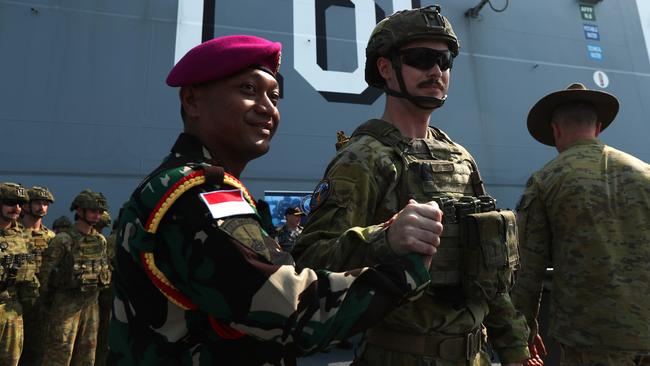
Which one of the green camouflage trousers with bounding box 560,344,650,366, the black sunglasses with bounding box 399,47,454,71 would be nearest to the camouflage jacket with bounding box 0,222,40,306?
the black sunglasses with bounding box 399,47,454,71

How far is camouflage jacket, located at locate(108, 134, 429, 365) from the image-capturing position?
77cm

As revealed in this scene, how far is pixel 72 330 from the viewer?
14.2 ft

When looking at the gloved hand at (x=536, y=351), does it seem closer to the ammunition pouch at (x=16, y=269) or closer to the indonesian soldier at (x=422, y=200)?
the indonesian soldier at (x=422, y=200)

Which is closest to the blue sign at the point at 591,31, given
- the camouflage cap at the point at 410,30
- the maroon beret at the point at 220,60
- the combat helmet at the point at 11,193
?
the camouflage cap at the point at 410,30

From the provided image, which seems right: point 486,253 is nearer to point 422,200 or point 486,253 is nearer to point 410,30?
point 422,200

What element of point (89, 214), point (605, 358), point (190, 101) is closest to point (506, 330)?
point (605, 358)

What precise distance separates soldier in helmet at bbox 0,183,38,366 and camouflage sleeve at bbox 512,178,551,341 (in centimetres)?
462

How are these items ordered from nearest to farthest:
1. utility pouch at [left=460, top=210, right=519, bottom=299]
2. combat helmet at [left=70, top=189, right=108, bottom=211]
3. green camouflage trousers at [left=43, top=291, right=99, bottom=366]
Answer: utility pouch at [left=460, top=210, right=519, bottom=299], green camouflage trousers at [left=43, top=291, right=99, bottom=366], combat helmet at [left=70, top=189, right=108, bottom=211]

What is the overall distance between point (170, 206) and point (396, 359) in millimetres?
903

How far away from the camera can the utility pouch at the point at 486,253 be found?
123 centimetres

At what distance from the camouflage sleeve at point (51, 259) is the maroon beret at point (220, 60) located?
430cm

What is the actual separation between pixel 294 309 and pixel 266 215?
1.27ft

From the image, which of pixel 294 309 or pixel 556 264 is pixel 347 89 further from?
pixel 294 309

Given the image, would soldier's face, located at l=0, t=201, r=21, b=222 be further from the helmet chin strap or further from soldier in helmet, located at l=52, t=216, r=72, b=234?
the helmet chin strap
